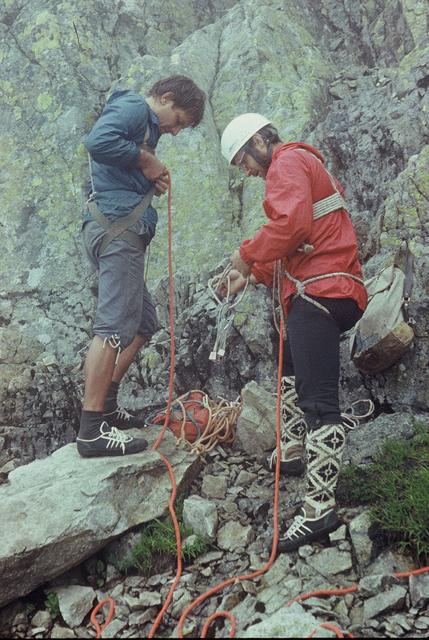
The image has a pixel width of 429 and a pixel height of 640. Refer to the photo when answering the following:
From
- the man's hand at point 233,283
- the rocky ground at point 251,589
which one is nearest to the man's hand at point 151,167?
the man's hand at point 233,283

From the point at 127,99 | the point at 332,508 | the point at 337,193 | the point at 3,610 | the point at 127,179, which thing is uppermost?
the point at 127,99

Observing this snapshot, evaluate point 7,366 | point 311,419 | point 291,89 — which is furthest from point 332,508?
point 291,89

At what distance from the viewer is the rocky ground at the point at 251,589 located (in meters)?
3.08

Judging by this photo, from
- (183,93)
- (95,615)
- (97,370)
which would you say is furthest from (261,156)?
(95,615)

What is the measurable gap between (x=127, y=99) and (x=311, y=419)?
123 inches

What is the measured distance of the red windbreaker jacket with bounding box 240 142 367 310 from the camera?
3.62 m

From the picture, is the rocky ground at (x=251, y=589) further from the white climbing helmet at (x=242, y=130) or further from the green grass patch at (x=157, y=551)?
the white climbing helmet at (x=242, y=130)

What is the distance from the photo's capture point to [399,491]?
3895 millimetres

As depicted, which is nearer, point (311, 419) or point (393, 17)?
point (311, 419)

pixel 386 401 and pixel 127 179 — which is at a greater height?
pixel 127 179

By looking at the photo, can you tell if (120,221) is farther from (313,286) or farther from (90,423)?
(313,286)

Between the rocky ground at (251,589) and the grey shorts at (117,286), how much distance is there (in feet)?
5.04

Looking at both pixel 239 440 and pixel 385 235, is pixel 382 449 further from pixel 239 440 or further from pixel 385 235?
pixel 385 235

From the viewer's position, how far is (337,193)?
395 centimetres
